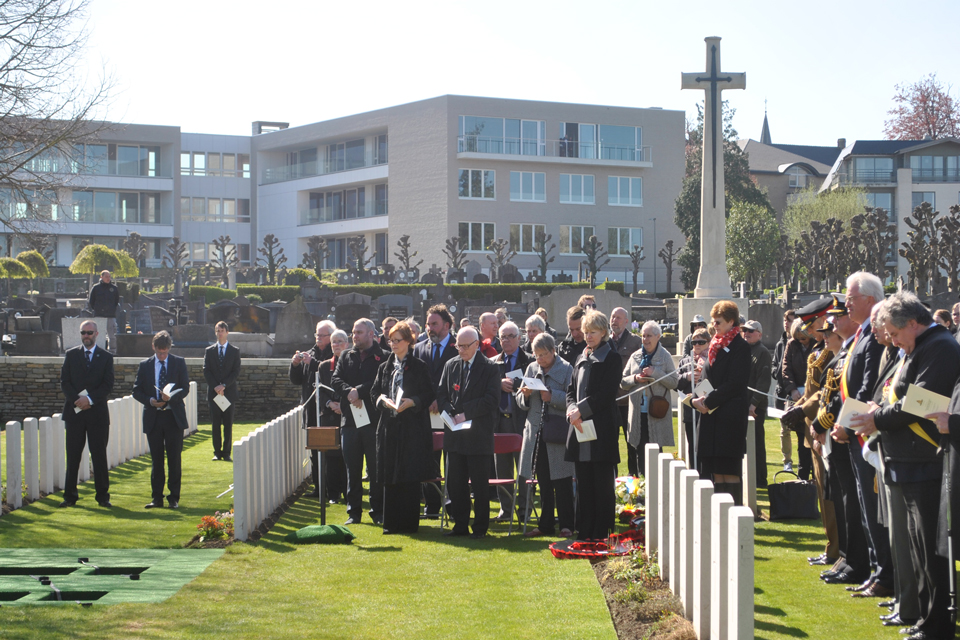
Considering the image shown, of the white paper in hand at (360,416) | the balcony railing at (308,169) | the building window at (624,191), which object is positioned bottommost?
the white paper in hand at (360,416)

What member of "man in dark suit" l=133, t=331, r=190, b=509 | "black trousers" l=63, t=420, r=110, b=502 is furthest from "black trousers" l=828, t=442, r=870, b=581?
"black trousers" l=63, t=420, r=110, b=502

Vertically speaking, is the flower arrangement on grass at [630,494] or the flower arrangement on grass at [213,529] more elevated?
the flower arrangement on grass at [630,494]

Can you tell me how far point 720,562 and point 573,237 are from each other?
54492 mm

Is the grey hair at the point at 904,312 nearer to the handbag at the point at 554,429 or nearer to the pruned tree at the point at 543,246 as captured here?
the handbag at the point at 554,429

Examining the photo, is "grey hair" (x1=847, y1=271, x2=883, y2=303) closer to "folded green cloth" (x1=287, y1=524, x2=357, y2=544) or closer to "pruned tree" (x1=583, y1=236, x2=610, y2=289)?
"folded green cloth" (x1=287, y1=524, x2=357, y2=544)

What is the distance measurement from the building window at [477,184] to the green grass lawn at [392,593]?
48.0 metres

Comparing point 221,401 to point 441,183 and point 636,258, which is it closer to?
point 636,258

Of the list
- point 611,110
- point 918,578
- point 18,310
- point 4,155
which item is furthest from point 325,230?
point 918,578

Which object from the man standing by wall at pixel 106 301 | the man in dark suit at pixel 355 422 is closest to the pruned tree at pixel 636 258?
the man standing by wall at pixel 106 301

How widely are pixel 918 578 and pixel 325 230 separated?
5897 cm

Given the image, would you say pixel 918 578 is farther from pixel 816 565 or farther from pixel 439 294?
pixel 439 294

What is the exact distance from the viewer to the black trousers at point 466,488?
358 inches

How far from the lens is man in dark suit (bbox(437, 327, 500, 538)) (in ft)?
29.7

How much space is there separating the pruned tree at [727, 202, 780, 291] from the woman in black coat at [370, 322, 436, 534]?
163ft
